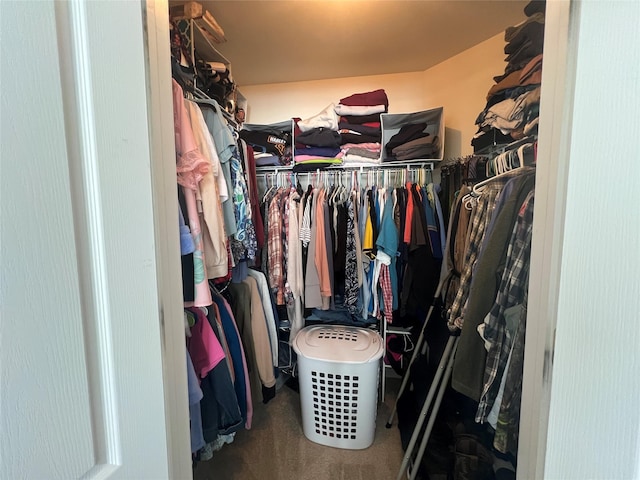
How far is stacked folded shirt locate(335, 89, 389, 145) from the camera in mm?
2080

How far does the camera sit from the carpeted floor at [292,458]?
1.50 meters

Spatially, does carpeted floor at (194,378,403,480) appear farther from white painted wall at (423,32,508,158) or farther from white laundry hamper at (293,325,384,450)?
white painted wall at (423,32,508,158)

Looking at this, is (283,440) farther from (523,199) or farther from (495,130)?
(495,130)

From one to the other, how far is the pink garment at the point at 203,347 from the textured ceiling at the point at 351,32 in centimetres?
154

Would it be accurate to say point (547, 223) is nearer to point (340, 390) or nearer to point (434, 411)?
point (434, 411)

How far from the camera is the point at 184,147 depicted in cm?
94

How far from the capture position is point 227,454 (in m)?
1.62

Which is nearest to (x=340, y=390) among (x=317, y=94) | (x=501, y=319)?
(x=501, y=319)

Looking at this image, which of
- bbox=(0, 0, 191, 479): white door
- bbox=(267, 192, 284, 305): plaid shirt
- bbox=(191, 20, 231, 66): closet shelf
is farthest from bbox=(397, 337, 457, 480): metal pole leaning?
bbox=(191, 20, 231, 66): closet shelf

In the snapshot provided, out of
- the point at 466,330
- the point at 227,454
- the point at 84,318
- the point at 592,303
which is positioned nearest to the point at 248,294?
the point at 227,454

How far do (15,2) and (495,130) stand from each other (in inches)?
64.2

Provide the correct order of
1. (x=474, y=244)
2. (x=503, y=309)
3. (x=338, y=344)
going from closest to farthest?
(x=503, y=309) → (x=474, y=244) → (x=338, y=344)

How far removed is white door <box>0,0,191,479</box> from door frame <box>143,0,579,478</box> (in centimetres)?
7

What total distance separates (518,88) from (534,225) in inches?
36.5
